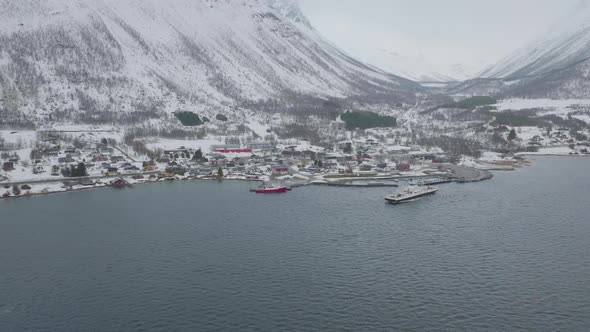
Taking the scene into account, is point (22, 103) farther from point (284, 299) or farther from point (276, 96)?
point (284, 299)

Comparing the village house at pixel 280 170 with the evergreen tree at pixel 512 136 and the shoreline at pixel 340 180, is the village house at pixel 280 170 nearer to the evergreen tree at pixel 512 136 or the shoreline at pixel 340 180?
the shoreline at pixel 340 180

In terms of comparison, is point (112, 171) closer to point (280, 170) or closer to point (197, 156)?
point (197, 156)

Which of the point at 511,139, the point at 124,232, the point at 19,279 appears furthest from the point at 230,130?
the point at 19,279

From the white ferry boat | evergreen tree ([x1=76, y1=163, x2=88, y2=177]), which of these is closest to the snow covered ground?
the white ferry boat

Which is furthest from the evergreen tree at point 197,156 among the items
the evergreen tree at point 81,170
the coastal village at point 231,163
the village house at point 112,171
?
the evergreen tree at point 81,170

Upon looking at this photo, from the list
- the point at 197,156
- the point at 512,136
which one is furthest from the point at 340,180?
the point at 512,136

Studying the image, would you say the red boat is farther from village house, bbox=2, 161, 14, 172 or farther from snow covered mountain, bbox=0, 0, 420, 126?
snow covered mountain, bbox=0, 0, 420, 126
